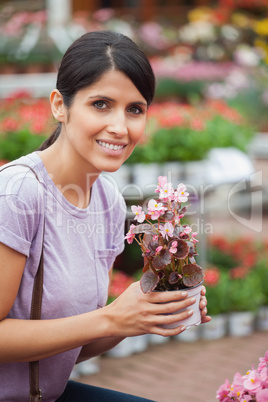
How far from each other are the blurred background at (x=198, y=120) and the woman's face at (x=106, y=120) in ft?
5.72

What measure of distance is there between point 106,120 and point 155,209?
32 cm

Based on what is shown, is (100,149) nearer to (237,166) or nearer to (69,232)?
(69,232)

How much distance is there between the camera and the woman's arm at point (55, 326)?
5.01 ft

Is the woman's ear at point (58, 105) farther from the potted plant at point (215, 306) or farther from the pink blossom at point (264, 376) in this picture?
the potted plant at point (215, 306)

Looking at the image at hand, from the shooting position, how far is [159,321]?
1.50 meters

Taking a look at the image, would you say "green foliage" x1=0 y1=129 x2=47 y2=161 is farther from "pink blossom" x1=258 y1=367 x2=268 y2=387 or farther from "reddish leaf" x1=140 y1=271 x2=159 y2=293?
"pink blossom" x1=258 y1=367 x2=268 y2=387

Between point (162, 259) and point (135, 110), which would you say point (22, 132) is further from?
point (162, 259)

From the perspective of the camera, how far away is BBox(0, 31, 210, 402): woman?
1.58m

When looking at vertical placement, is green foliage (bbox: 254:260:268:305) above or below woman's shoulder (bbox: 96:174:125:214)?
below

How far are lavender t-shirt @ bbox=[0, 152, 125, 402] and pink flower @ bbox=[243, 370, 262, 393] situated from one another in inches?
21.3

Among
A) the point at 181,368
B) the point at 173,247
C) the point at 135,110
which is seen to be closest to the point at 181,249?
the point at 173,247

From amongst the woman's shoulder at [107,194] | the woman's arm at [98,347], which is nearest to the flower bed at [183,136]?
the woman's shoulder at [107,194]

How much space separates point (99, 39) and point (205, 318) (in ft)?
2.73

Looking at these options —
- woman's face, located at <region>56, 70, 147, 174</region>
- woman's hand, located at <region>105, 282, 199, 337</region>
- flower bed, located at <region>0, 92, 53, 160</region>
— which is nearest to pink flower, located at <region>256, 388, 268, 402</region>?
woman's hand, located at <region>105, 282, 199, 337</region>
